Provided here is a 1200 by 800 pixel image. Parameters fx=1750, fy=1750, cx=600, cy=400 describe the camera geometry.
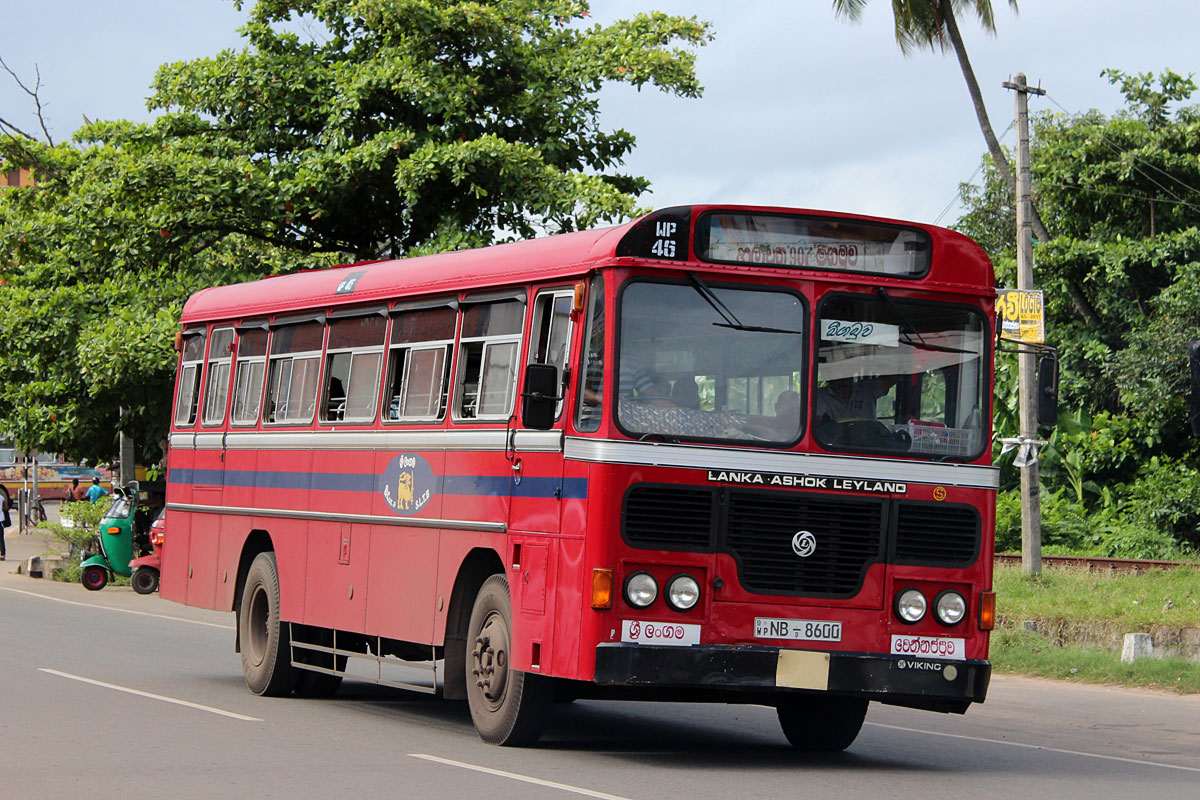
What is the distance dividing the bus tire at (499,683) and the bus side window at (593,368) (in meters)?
1.38

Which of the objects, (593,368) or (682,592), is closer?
(682,592)

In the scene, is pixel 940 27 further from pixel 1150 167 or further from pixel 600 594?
pixel 600 594

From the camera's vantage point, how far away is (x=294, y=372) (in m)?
14.4

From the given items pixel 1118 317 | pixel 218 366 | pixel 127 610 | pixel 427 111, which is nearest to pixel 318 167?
pixel 427 111

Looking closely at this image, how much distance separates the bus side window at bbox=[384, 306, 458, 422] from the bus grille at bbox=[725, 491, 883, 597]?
2709 millimetres

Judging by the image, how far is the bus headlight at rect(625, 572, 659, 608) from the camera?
1001 cm

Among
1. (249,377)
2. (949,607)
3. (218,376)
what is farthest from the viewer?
(218,376)

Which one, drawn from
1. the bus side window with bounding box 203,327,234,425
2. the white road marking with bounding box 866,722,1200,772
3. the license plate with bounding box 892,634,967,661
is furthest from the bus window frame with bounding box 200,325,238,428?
the license plate with bounding box 892,634,967,661

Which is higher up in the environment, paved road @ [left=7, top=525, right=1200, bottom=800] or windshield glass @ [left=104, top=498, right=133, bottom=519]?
windshield glass @ [left=104, top=498, right=133, bottom=519]

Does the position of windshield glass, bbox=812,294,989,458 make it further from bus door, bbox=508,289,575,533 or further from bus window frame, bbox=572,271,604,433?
bus door, bbox=508,289,575,533

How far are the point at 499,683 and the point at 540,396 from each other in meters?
2.00

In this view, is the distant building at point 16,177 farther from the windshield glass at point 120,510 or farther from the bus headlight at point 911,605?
the bus headlight at point 911,605

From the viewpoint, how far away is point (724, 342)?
10.3m

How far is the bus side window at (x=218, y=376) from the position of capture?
15727 mm
